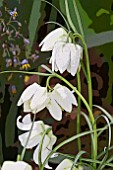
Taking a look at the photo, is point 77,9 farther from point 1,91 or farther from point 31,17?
point 1,91

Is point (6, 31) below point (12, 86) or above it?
above

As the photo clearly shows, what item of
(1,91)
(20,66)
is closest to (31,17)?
(20,66)

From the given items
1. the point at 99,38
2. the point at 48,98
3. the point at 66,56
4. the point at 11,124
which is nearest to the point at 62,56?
the point at 66,56

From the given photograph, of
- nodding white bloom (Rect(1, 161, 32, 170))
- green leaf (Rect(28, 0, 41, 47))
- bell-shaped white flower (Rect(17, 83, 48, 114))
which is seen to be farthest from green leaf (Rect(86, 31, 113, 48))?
nodding white bloom (Rect(1, 161, 32, 170))

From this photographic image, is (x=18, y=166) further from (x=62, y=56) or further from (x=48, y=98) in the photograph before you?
(x=62, y=56)

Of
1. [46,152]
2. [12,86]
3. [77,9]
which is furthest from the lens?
[12,86]

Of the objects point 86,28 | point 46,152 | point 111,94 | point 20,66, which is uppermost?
point 86,28

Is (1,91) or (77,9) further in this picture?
(1,91)
